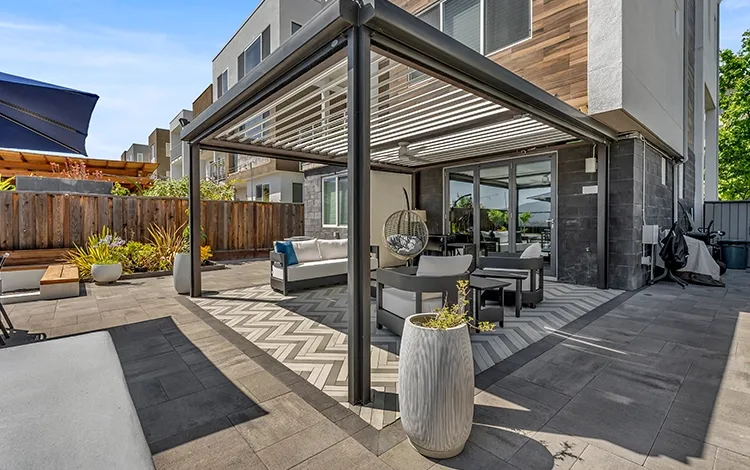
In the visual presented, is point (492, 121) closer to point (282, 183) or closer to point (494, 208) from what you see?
point (494, 208)

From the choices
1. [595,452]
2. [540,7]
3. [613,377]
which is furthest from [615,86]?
[595,452]

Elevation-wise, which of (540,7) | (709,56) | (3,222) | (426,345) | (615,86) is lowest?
(426,345)

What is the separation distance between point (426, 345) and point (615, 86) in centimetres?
518

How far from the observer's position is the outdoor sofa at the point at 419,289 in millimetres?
3191

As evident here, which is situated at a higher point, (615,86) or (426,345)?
(615,86)

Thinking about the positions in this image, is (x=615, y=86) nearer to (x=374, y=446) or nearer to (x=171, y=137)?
(x=374, y=446)

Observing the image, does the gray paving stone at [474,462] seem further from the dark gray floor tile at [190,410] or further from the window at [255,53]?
the window at [255,53]

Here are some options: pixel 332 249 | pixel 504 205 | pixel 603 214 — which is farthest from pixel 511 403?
pixel 504 205

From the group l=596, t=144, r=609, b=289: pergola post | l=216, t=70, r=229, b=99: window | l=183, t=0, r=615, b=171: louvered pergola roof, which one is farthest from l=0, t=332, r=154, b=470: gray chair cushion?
l=216, t=70, r=229, b=99: window

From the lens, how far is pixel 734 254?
335 inches

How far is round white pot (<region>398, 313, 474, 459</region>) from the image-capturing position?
69.7 inches

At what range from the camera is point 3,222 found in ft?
22.1

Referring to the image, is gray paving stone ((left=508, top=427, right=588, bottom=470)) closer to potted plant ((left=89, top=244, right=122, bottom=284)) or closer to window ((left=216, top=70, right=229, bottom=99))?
potted plant ((left=89, top=244, right=122, bottom=284))

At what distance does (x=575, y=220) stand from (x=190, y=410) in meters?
6.58
